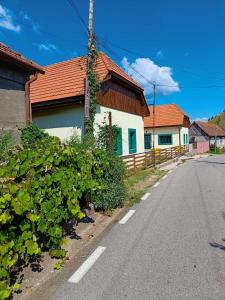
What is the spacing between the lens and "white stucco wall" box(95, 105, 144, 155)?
1359 cm

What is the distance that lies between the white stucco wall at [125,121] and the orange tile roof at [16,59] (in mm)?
4259

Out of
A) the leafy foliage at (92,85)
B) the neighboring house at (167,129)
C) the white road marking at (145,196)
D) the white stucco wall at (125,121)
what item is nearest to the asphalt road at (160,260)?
the white road marking at (145,196)

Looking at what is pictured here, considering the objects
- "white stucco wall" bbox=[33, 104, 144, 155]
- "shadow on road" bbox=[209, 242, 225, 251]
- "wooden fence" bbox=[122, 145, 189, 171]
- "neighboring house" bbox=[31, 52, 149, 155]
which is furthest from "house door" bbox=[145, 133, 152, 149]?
"shadow on road" bbox=[209, 242, 225, 251]

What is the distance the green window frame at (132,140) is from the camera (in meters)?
17.2

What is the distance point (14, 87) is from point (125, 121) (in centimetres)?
845

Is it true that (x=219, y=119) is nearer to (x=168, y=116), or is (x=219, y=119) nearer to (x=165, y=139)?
(x=168, y=116)

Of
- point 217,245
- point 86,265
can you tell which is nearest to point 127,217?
point 217,245

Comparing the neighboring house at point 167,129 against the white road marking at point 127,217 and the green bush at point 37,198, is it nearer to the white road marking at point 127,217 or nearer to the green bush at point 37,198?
the white road marking at point 127,217

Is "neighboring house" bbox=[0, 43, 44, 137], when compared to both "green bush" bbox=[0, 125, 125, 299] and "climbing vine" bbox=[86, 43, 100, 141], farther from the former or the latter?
"green bush" bbox=[0, 125, 125, 299]

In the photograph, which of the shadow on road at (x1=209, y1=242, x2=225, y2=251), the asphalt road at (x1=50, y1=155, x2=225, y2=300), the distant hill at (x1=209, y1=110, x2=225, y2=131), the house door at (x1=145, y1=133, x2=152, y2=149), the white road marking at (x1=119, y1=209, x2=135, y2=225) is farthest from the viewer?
the distant hill at (x1=209, y1=110, x2=225, y2=131)

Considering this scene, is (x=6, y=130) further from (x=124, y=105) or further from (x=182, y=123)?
(x=182, y=123)

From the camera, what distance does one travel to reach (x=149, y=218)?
616 cm

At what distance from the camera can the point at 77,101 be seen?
12898 mm

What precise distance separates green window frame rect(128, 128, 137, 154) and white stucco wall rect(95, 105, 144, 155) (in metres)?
0.30
